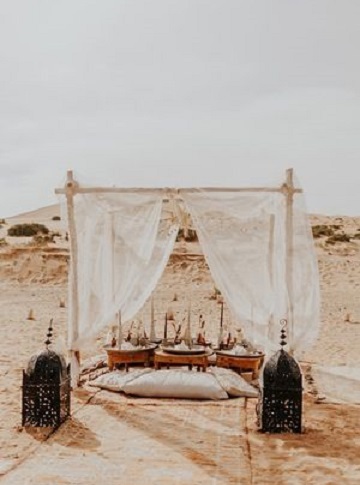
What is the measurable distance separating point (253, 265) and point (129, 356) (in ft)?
6.56

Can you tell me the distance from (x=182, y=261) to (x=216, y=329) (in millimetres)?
10560

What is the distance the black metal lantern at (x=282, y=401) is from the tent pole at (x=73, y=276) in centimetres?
270

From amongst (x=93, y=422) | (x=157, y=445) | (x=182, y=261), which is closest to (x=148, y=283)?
(x=93, y=422)

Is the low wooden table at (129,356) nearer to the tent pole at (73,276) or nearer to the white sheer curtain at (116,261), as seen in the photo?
the white sheer curtain at (116,261)

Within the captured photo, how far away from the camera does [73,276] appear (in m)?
9.00

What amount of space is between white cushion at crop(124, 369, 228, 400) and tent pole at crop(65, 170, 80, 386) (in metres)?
0.75

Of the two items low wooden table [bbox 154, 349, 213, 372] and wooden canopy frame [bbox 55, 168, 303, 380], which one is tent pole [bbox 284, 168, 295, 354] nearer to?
wooden canopy frame [bbox 55, 168, 303, 380]

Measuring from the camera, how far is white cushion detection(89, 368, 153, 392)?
887 centimetres

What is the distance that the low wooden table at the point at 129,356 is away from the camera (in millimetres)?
9445

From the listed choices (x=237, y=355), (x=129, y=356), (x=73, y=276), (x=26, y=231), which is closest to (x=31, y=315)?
(x=129, y=356)

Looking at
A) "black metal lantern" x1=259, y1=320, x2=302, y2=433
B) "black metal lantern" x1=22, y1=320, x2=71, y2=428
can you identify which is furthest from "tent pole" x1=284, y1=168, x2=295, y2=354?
"black metal lantern" x1=22, y1=320, x2=71, y2=428

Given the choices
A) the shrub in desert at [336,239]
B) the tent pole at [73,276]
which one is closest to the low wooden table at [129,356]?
the tent pole at [73,276]

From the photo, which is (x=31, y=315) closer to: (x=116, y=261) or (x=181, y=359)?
(x=116, y=261)

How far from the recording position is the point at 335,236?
111 feet
